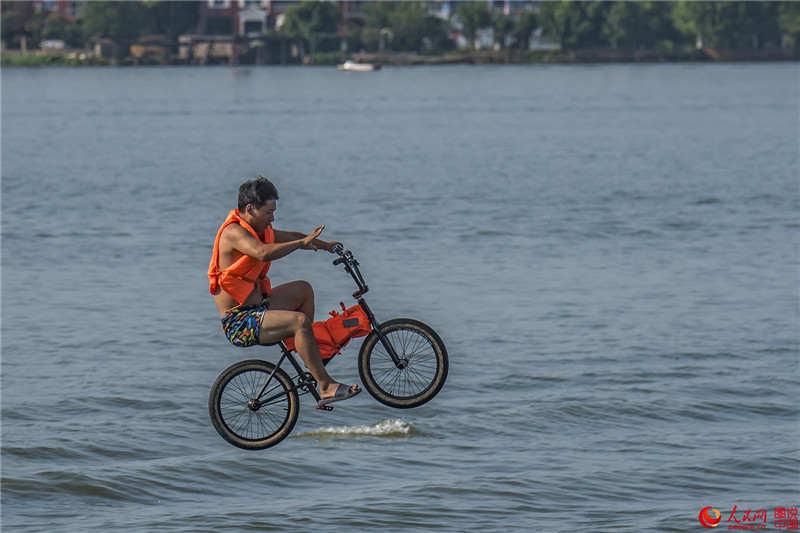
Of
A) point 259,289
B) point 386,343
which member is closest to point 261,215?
point 259,289

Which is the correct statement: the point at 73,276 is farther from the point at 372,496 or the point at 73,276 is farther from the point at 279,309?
the point at 279,309

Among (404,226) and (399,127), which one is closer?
(404,226)

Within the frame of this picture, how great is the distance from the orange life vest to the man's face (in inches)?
2.7

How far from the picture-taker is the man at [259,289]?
1282 centimetres

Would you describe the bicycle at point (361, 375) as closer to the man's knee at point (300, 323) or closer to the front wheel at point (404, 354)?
the front wheel at point (404, 354)

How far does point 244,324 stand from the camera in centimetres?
1327

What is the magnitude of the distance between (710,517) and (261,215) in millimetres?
22823

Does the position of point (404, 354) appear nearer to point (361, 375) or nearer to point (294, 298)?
point (361, 375)

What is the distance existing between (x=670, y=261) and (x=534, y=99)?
131020 millimetres

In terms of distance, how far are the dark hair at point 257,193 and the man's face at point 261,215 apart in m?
0.04

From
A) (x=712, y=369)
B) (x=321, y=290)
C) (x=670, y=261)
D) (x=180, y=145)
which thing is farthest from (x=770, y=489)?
(x=180, y=145)

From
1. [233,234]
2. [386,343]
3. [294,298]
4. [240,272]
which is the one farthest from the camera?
[294,298]

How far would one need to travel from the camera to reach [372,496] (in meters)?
34.1
